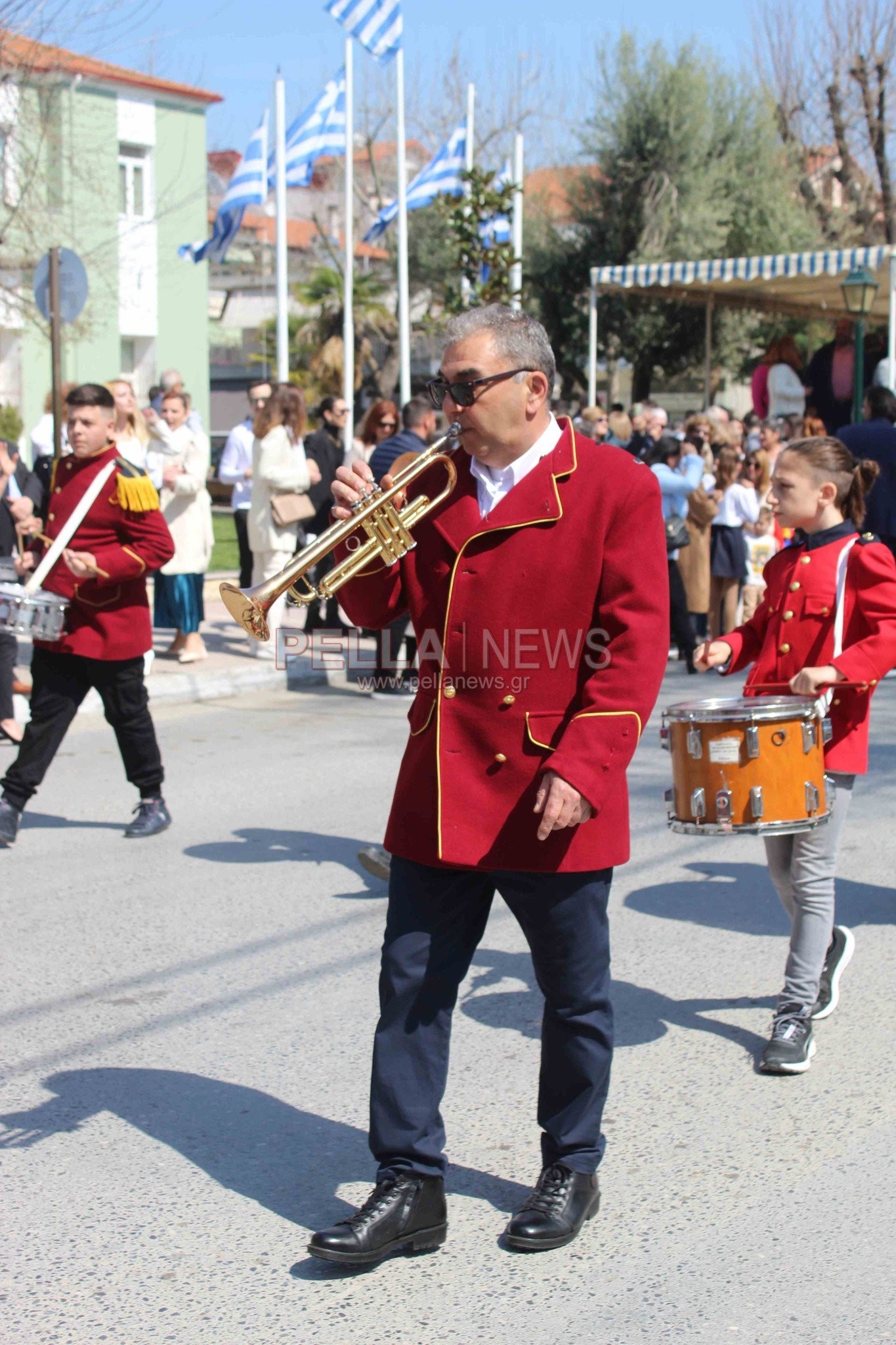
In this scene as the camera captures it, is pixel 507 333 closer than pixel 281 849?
Yes

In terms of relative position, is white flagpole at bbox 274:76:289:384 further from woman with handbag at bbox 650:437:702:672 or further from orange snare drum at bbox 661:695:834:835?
orange snare drum at bbox 661:695:834:835

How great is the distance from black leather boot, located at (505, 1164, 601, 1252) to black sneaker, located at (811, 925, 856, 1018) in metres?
1.41

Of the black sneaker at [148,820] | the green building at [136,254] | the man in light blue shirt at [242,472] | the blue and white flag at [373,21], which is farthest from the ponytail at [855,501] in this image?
the green building at [136,254]

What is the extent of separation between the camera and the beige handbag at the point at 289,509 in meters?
11.6

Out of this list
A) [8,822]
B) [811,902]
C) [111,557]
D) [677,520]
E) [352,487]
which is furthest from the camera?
[677,520]

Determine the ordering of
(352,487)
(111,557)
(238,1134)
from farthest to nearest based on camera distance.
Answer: (111,557)
(238,1134)
(352,487)

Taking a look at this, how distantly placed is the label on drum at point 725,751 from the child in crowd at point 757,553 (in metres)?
8.87

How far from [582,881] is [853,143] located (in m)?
35.5

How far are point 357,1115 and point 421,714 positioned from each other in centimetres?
125

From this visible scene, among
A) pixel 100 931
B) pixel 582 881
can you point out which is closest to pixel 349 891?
pixel 100 931

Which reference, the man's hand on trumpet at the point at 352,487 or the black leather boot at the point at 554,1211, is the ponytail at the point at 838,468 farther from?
the black leather boot at the point at 554,1211

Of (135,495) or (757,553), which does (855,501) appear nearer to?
(135,495)

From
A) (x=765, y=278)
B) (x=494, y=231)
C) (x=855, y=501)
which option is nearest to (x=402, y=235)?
(x=494, y=231)

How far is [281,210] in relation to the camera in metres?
17.4
